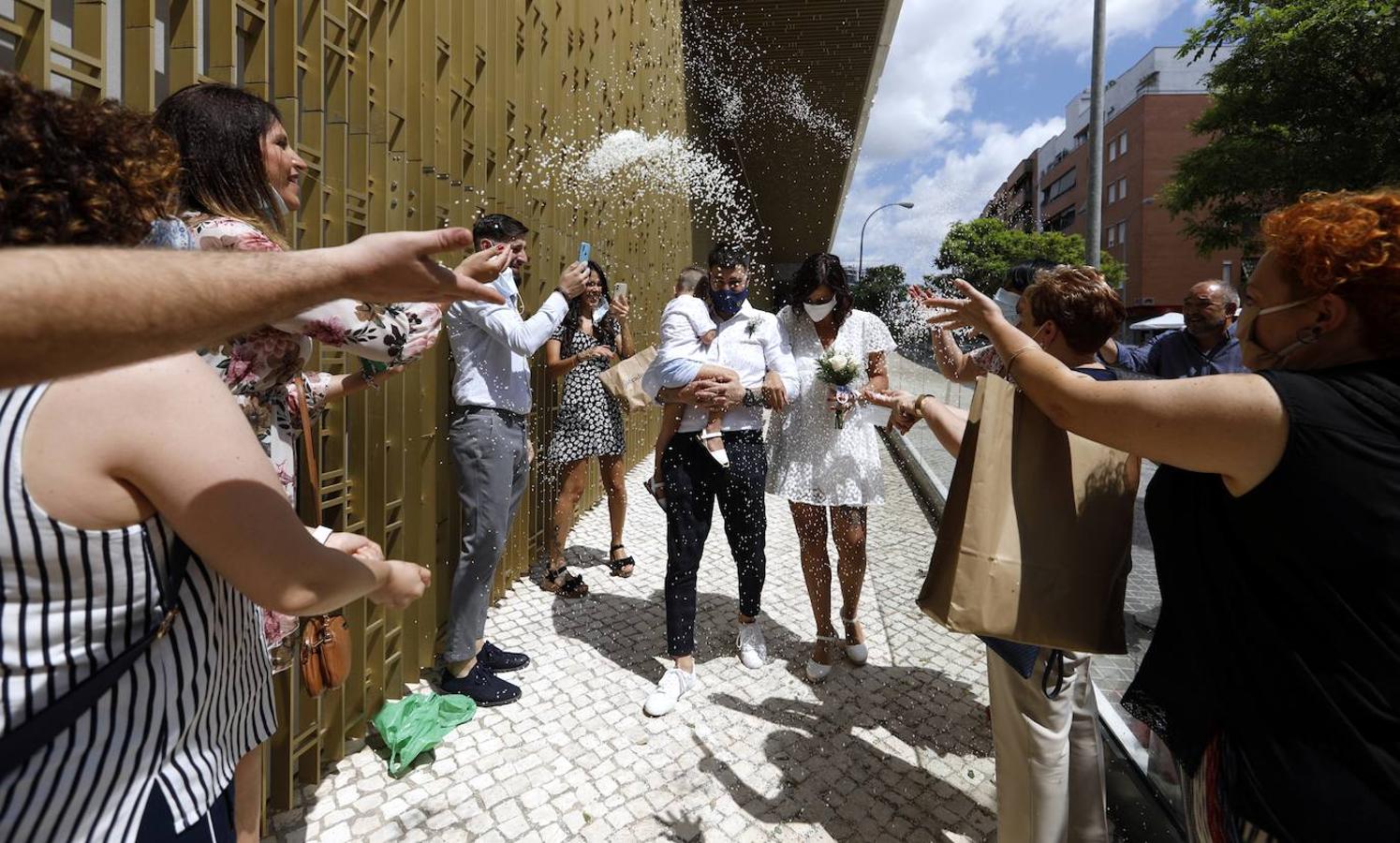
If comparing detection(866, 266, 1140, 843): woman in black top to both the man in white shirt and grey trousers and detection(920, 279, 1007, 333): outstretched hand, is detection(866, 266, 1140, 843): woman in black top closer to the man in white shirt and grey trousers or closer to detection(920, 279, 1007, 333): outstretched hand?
detection(920, 279, 1007, 333): outstretched hand

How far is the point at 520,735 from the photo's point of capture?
3.13 m

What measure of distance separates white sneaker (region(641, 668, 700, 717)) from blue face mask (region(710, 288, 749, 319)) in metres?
1.90

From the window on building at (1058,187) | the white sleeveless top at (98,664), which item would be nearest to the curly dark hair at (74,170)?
the white sleeveless top at (98,664)

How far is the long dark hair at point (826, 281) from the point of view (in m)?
3.78

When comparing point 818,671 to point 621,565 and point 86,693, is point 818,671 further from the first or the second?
point 86,693

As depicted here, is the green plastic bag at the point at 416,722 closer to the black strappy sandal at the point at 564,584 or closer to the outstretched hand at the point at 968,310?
the black strappy sandal at the point at 564,584

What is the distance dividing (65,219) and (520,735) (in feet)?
9.06

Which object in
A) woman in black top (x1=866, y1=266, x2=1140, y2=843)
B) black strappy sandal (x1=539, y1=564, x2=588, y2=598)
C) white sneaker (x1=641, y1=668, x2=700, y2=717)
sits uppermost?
woman in black top (x1=866, y1=266, x2=1140, y2=843)

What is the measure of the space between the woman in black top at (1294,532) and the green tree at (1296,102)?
16591 mm

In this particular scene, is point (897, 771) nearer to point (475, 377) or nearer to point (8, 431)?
point (475, 377)

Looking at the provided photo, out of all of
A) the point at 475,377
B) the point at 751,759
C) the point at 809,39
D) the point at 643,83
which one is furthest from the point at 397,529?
the point at 809,39

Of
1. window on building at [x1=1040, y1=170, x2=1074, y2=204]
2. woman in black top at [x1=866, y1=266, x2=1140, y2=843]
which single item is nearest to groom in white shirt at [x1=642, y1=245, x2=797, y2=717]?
woman in black top at [x1=866, y1=266, x2=1140, y2=843]

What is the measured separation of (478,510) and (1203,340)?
4.55 meters

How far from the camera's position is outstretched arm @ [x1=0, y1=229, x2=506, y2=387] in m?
0.65
